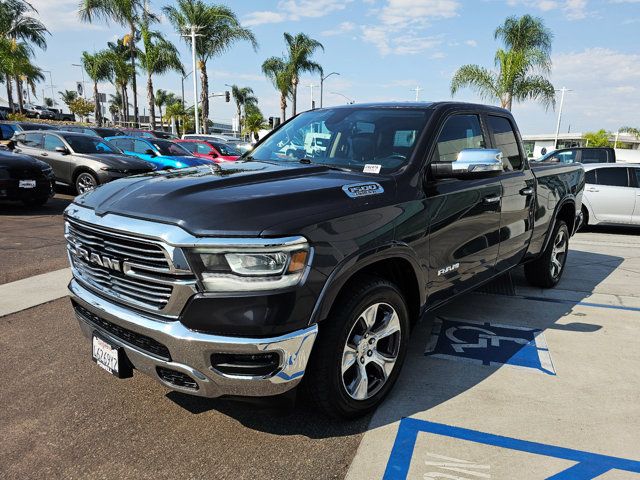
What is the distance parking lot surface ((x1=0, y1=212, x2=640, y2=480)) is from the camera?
2.45 metres

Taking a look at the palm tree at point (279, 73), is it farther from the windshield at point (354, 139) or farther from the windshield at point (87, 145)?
the windshield at point (354, 139)

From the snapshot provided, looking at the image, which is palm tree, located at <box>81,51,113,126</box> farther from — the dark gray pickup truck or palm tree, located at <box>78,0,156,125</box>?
the dark gray pickup truck

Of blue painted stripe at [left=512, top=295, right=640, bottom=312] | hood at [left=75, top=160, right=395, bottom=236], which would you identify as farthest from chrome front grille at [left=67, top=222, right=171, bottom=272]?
blue painted stripe at [left=512, top=295, right=640, bottom=312]

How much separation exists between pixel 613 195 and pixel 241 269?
10.3 m

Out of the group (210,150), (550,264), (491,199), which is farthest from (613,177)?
(210,150)

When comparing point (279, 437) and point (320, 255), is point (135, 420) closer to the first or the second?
point (279, 437)

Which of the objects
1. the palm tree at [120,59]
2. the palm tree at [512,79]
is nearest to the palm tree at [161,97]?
the palm tree at [120,59]

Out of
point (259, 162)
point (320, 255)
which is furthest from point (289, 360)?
point (259, 162)

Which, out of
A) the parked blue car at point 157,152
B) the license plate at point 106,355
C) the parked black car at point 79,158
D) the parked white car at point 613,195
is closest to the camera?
the license plate at point 106,355

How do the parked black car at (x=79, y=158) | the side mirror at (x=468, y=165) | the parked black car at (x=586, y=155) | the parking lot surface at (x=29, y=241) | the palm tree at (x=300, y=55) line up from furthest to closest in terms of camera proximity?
the palm tree at (x=300, y=55), the parked black car at (x=586, y=155), the parked black car at (x=79, y=158), the parking lot surface at (x=29, y=241), the side mirror at (x=468, y=165)

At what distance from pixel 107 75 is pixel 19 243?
1835 inches

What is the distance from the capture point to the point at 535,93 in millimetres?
25016

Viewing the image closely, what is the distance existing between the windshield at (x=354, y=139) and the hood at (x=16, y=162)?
7.39 m

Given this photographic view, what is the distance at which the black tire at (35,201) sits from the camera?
982cm
